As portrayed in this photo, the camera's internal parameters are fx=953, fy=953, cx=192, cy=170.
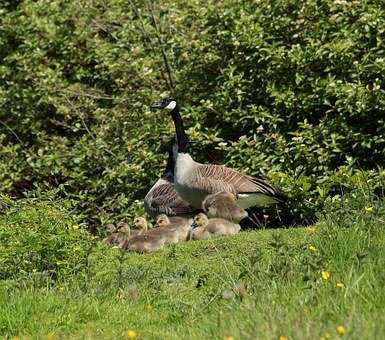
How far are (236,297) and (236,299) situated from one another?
6cm

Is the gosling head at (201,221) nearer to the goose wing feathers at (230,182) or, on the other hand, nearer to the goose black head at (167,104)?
the goose wing feathers at (230,182)

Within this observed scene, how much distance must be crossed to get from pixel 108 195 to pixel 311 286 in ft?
32.0

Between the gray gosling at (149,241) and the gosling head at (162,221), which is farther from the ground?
the gray gosling at (149,241)

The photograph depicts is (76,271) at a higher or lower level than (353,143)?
higher

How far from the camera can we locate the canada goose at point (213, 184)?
44.1ft

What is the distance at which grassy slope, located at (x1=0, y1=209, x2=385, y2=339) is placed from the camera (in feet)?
20.4

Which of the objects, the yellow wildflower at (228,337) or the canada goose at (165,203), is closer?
the yellow wildflower at (228,337)

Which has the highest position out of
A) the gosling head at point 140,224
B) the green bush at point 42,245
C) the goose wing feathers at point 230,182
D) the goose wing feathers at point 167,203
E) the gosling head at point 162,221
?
the green bush at point 42,245

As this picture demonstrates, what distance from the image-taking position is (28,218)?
32.4 feet

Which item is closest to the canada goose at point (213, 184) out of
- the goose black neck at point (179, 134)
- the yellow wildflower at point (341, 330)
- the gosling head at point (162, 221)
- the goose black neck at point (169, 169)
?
the goose black neck at point (179, 134)

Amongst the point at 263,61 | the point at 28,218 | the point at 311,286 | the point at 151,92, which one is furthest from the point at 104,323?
the point at 151,92

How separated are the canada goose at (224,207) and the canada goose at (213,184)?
0.13 metres

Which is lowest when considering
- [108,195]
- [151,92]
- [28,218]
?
[108,195]

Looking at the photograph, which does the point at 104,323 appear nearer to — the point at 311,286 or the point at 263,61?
the point at 311,286
